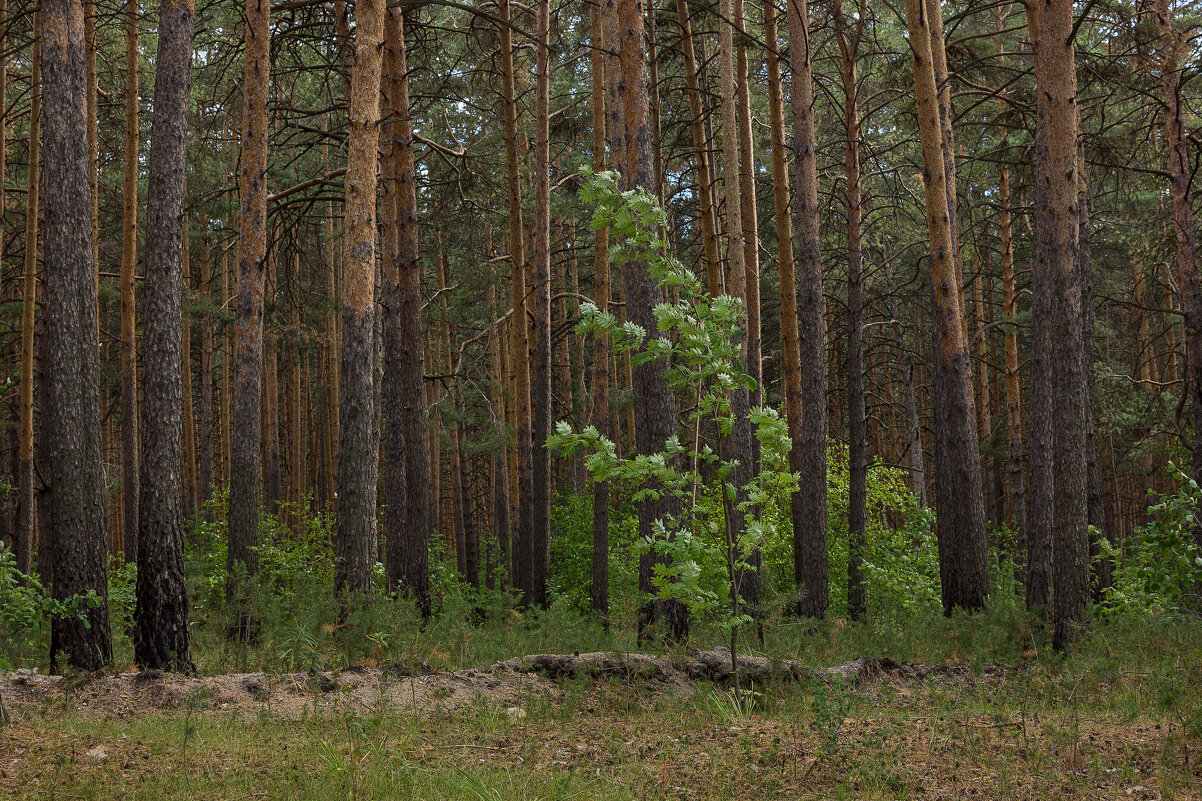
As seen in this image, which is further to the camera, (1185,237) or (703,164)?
(703,164)

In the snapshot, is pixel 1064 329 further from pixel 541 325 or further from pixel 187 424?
pixel 187 424

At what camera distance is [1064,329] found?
28.7 feet

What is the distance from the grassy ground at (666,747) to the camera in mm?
4730

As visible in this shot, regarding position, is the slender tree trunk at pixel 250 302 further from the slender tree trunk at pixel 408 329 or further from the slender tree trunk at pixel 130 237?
the slender tree trunk at pixel 130 237

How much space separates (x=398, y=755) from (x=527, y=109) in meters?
16.1

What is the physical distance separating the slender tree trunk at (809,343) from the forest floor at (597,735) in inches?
187

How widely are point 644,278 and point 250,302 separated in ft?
15.9

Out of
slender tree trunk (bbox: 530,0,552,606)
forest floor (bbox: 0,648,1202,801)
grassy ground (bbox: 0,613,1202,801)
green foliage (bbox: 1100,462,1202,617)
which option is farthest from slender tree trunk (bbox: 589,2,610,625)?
green foliage (bbox: 1100,462,1202,617)

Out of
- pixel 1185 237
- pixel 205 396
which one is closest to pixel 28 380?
pixel 205 396

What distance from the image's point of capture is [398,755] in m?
5.16

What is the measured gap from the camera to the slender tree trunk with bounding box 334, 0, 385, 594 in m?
9.27

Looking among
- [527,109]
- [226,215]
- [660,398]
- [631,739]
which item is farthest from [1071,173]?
[226,215]

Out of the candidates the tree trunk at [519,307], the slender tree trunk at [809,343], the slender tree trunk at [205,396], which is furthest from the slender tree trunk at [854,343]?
the slender tree trunk at [205,396]

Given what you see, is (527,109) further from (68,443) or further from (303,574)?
(68,443)
